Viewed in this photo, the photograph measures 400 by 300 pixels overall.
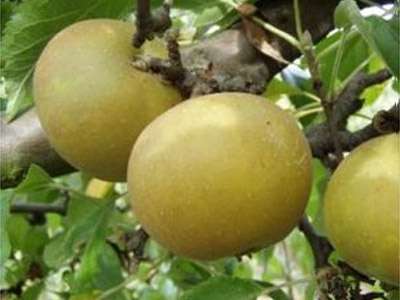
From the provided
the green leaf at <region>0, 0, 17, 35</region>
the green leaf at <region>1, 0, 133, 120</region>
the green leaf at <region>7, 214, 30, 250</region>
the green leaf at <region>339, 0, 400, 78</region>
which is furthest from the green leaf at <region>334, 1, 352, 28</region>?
the green leaf at <region>7, 214, 30, 250</region>

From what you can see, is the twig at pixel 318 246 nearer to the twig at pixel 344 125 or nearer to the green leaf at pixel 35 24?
the twig at pixel 344 125

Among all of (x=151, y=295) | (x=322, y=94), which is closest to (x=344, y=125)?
(x=322, y=94)

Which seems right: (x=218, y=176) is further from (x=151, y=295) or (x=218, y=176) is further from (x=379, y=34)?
(x=151, y=295)

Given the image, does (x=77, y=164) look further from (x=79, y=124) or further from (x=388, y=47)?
(x=388, y=47)

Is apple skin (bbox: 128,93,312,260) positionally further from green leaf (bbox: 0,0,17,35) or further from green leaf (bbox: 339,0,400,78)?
green leaf (bbox: 0,0,17,35)

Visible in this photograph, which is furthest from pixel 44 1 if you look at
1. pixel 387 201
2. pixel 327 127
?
pixel 387 201

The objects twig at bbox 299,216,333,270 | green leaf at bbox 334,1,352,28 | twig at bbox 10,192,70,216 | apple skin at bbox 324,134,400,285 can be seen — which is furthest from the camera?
twig at bbox 10,192,70,216
